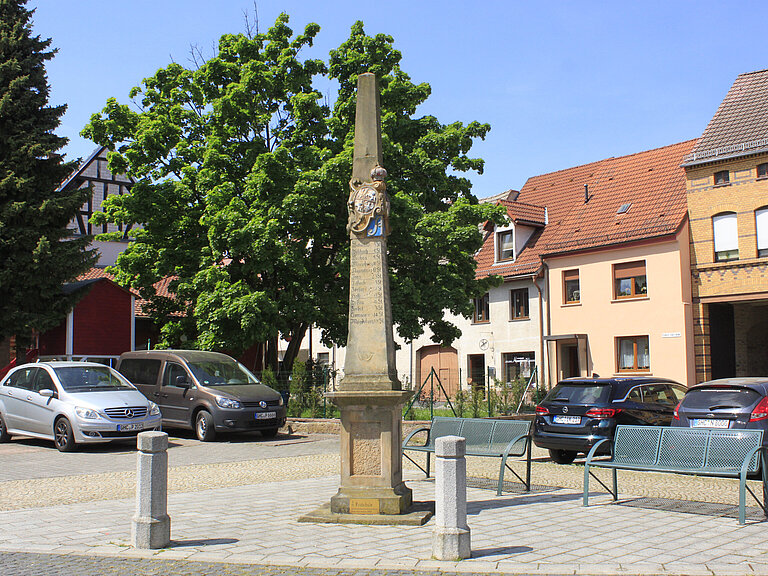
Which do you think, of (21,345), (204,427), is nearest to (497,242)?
(21,345)

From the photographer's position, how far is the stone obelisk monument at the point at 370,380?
8.37 metres

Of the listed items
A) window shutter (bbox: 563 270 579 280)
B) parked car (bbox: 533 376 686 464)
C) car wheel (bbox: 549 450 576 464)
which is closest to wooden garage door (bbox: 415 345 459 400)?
window shutter (bbox: 563 270 579 280)

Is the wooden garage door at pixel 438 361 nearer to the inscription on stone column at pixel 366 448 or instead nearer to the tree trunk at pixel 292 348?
the tree trunk at pixel 292 348

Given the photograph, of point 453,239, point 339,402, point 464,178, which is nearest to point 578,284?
point 464,178

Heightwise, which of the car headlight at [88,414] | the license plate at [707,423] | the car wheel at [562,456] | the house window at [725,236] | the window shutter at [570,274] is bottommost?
the car wheel at [562,456]

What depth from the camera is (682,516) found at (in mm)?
8484

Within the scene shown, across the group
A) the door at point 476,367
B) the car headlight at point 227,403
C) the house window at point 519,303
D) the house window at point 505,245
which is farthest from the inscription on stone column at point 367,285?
the door at point 476,367

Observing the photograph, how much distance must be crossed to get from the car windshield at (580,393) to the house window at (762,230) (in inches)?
589

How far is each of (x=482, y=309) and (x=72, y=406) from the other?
2239 centimetres

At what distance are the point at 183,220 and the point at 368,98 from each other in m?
15.5

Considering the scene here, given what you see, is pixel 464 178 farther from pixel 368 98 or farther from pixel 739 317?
pixel 368 98

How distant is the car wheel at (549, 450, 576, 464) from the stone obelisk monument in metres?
6.55

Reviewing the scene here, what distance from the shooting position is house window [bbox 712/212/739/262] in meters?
26.6

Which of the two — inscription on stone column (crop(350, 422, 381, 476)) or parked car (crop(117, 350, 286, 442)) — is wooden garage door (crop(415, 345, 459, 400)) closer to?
parked car (crop(117, 350, 286, 442))
